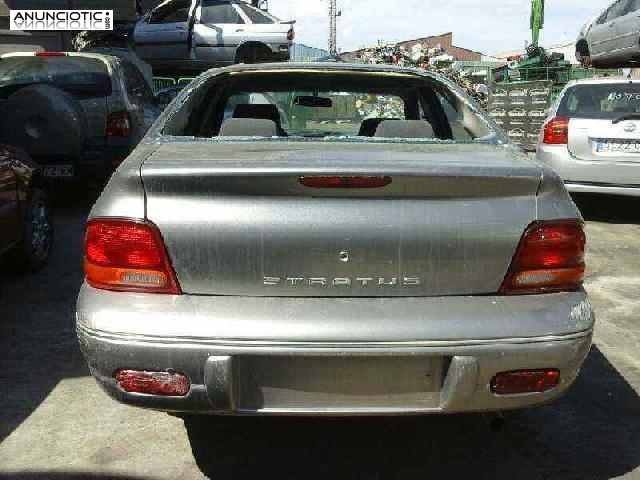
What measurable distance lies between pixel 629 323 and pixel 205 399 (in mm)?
3385

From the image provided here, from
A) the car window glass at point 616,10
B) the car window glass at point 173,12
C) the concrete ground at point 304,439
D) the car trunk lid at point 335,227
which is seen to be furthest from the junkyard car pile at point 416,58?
the car trunk lid at point 335,227

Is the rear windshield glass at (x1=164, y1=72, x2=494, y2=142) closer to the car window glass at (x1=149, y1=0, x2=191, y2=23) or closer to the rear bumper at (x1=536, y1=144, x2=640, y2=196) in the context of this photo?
the rear bumper at (x1=536, y1=144, x2=640, y2=196)

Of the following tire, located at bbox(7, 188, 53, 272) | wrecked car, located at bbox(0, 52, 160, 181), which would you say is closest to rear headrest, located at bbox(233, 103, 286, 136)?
tire, located at bbox(7, 188, 53, 272)

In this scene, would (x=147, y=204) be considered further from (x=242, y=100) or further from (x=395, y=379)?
(x=242, y=100)

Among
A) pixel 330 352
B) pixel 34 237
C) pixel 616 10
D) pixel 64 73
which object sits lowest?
pixel 34 237

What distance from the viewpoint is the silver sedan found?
770cm

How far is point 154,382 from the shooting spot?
94.7 inches

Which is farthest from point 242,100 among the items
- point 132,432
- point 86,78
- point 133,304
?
point 86,78

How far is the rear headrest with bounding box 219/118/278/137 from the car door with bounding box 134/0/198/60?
15382 millimetres

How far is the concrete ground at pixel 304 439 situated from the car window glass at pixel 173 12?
15283 millimetres

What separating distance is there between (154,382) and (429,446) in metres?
1.27

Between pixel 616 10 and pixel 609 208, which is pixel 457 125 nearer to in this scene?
pixel 609 208

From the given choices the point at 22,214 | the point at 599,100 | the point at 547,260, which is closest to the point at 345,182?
the point at 547,260

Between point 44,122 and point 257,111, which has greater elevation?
point 257,111
